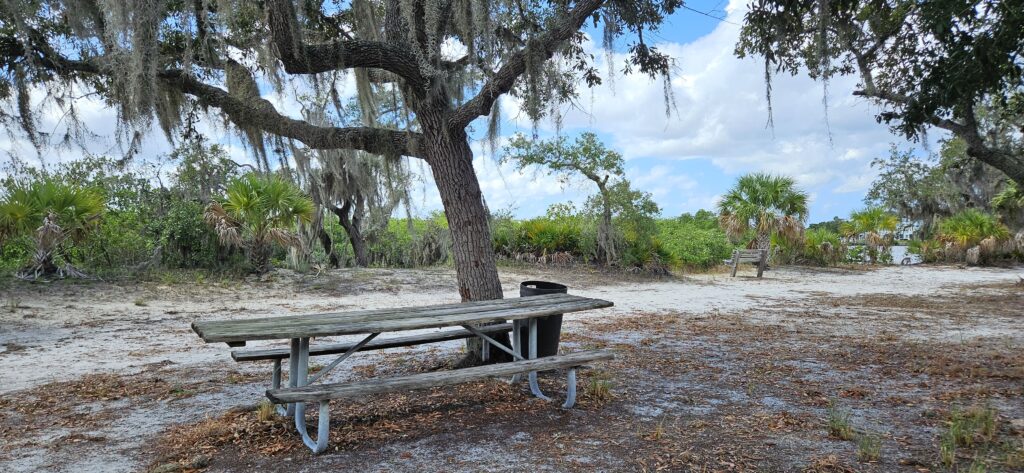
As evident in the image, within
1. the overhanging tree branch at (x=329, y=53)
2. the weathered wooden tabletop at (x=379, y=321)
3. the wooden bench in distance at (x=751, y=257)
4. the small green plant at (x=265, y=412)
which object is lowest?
the small green plant at (x=265, y=412)

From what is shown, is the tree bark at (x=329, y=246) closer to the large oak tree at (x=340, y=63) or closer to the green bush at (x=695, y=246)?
the green bush at (x=695, y=246)

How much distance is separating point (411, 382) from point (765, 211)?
1620cm

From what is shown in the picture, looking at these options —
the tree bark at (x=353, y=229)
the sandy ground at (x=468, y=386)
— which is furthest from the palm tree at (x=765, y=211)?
the tree bark at (x=353, y=229)

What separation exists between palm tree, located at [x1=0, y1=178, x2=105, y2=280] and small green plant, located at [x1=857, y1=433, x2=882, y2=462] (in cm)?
1148

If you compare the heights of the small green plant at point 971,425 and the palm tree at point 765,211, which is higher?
Answer: the palm tree at point 765,211

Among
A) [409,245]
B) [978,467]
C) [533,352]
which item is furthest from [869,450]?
[409,245]

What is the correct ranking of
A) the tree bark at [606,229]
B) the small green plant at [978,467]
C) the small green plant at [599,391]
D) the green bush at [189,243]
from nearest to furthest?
the small green plant at [978,467] → the small green plant at [599,391] → the green bush at [189,243] → the tree bark at [606,229]

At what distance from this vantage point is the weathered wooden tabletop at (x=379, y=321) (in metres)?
3.29

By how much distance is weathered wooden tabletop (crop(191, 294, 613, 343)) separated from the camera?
329 centimetres

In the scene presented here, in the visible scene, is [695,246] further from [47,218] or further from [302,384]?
[302,384]

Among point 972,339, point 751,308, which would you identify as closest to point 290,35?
point 972,339

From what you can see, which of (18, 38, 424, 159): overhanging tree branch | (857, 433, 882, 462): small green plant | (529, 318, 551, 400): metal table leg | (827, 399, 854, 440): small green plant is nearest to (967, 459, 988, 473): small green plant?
(857, 433, 882, 462): small green plant

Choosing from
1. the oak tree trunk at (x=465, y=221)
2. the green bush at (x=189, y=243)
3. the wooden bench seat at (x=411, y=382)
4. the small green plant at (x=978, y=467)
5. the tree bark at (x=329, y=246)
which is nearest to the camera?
the small green plant at (x=978, y=467)

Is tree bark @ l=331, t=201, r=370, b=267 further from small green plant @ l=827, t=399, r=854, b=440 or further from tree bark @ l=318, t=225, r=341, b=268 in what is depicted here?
small green plant @ l=827, t=399, r=854, b=440
